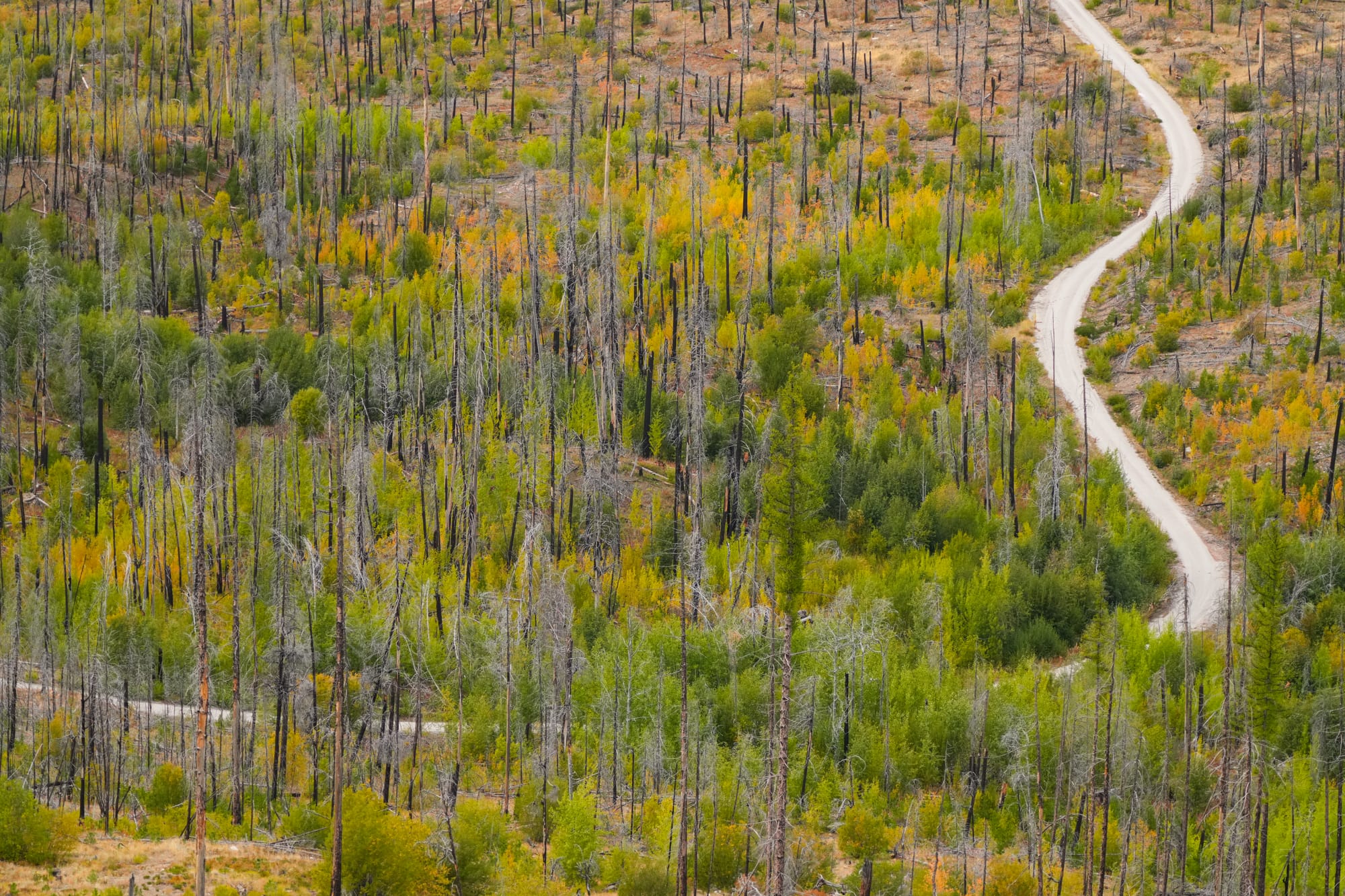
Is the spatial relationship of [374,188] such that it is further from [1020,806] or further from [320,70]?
[1020,806]

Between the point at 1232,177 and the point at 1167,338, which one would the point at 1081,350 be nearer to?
the point at 1167,338

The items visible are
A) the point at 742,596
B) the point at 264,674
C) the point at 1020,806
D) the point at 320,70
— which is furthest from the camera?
the point at 320,70

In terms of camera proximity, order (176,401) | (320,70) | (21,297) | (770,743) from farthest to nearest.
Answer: (320,70) → (21,297) → (176,401) → (770,743)

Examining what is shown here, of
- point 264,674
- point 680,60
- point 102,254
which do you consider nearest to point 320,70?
point 680,60

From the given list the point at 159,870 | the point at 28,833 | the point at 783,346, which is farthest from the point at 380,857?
the point at 783,346

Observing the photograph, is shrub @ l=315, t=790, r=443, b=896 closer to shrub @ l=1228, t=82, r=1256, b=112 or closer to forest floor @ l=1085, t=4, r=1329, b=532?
forest floor @ l=1085, t=4, r=1329, b=532
